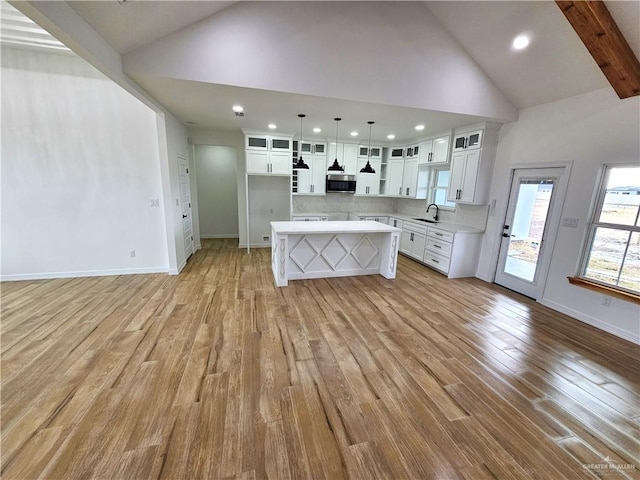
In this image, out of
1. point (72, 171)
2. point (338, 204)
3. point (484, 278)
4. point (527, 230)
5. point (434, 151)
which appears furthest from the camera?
point (338, 204)

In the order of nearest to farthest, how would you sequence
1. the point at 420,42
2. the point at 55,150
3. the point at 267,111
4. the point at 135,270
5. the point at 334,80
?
the point at 334,80
the point at 420,42
the point at 55,150
the point at 267,111
the point at 135,270

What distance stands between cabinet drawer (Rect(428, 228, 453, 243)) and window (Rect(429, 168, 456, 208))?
1.08 m

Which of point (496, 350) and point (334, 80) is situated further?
point (334, 80)

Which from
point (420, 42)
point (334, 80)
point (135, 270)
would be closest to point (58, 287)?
point (135, 270)

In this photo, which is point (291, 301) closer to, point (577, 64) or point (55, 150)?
point (55, 150)

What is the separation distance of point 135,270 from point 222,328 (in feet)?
8.95

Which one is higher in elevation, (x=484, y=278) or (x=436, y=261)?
(x=436, y=261)

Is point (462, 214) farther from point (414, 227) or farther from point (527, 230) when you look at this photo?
point (527, 230)

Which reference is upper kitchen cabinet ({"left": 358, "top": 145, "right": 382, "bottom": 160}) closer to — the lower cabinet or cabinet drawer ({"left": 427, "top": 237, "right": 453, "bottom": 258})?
the lower cabinet

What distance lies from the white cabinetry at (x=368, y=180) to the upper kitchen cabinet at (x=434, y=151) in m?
1.15

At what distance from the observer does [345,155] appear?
655 centimetres

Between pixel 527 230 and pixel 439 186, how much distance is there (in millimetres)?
2315

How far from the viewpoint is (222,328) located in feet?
9.65

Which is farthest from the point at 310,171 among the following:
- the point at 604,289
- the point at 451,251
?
the point at 604,289
